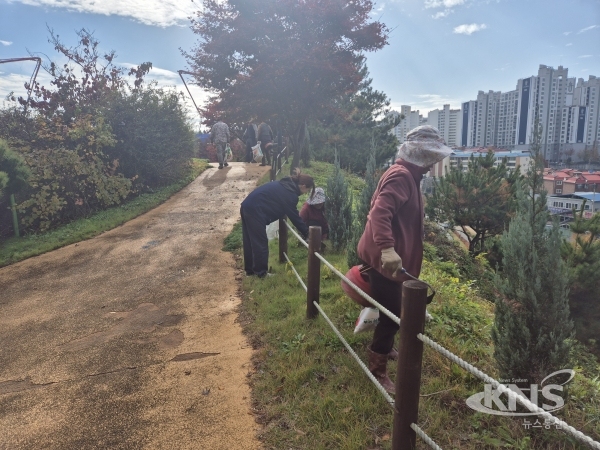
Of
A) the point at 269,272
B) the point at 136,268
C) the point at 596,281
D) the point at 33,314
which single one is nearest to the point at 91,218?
the point at 136,268

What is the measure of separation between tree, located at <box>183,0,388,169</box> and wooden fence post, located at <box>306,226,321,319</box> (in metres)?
6.86

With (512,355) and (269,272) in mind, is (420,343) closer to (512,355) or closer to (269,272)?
(512,355)

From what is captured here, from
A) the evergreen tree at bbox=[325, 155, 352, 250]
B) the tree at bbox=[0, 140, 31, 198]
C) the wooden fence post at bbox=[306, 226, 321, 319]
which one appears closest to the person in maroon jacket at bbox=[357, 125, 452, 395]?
the wooden fence post at bbox=[306, 226, 321, 319]

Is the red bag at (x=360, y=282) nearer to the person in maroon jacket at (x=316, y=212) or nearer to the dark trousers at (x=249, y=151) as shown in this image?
the person in maroon jacket at (x=316, y=212)

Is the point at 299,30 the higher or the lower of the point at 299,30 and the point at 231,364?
the higher

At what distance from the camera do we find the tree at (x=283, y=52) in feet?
31.9

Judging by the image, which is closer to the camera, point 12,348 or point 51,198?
point 12,348

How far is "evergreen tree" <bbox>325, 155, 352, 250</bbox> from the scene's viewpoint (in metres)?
5.83

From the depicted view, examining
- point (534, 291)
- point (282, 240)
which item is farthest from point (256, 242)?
point (534, 291)

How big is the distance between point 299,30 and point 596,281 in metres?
8.69

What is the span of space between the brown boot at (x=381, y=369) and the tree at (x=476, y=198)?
11462 mm

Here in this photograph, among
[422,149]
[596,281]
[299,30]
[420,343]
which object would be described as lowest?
[596,281]

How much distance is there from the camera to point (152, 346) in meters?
3.97

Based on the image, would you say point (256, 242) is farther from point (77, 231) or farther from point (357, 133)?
point (357, 133)
